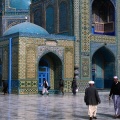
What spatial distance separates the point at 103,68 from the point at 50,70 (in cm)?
581

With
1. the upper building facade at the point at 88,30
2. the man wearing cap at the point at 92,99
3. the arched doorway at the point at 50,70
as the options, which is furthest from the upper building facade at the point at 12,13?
the man wearing cap at the point at 92,99

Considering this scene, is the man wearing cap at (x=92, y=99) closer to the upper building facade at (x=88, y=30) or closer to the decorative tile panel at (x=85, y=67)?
the upper building facade at (x=88, y=30)

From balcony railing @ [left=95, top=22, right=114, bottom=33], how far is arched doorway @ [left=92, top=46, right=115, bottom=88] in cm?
189

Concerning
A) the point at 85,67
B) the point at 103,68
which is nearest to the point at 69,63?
the point at 85,67

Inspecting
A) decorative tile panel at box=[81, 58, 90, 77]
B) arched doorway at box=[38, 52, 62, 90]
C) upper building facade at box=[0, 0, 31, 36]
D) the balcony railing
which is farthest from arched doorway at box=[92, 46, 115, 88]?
upper building facade at box=[0, 0, 31, 36]

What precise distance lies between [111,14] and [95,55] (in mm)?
3877

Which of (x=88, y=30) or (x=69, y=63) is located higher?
(x=88, y=30)

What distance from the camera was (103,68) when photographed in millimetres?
30531

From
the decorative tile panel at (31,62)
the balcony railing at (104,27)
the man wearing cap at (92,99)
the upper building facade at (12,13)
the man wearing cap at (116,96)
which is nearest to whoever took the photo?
the man wearing cap at (92,99)

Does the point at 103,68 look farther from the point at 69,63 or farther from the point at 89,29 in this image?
the point at 69,63

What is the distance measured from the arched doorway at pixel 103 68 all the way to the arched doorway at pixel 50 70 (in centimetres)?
444

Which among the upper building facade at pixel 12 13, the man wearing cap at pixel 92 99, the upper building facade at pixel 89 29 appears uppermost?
the upper building facade at pixel 12 13

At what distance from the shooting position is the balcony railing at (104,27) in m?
29.9

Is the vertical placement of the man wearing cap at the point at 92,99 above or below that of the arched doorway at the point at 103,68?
below
